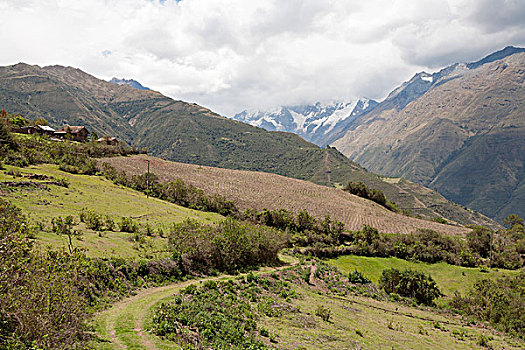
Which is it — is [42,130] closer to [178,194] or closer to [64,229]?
[178,194]

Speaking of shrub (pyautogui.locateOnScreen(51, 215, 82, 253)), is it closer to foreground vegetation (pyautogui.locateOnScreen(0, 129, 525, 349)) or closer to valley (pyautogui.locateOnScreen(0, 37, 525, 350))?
foreground vegetation (pyautogui.locateOnScreen(0, 129, 525, 349))

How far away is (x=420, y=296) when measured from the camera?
44.2 meters

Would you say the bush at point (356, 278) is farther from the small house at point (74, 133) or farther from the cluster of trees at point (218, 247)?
the small house at point (74, 133)

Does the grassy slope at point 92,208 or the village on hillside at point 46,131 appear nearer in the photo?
the grassy slope at point 92,208

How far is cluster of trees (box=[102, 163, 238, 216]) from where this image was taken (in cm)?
7212

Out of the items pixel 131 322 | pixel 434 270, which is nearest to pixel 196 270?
pixel 131 322

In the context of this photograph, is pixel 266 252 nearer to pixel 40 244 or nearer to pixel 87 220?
pixel 87 220

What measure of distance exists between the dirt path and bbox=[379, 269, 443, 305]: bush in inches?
1364

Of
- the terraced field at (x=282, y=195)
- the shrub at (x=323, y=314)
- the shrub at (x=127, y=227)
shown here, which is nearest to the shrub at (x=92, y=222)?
the shrub at (x=127, y=227)

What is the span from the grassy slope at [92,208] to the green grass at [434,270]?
3152 cm

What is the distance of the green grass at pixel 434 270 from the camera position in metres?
50.5

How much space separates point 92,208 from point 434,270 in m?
58.3

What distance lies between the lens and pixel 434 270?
56438mm

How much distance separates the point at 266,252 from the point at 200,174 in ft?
206
